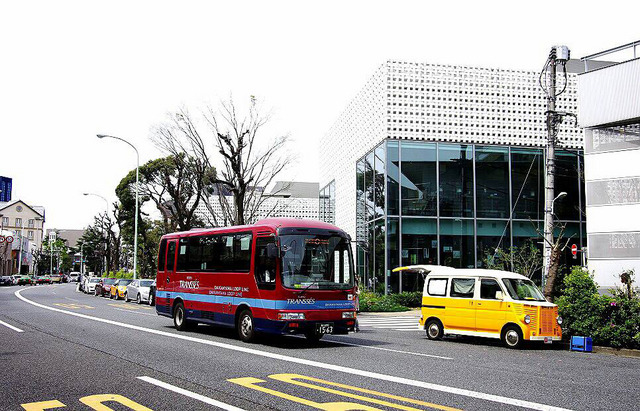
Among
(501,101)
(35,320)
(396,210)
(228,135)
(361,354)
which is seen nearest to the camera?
(361,354)

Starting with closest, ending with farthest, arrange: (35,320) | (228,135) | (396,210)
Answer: (35,320) → (228,135) → (396,210)

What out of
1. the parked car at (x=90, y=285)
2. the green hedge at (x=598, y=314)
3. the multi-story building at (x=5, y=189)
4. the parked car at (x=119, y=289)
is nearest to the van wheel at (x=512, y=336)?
the green hedge at (x=598, y=314)

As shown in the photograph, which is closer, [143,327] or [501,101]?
[143,327]

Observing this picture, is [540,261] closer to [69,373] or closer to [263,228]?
[263,228]

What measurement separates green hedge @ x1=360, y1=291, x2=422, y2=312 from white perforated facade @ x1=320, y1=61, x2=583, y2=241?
374 inches

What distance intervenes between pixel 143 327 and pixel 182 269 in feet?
6.97

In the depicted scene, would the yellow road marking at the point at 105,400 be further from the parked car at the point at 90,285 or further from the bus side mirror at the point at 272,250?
the parked car at the point at 90,285

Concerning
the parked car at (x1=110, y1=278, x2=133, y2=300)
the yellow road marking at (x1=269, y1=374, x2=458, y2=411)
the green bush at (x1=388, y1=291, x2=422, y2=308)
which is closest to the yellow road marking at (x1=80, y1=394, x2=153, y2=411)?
the yellow road marking at (x1=269, y1=374, x2=458, y2=411)

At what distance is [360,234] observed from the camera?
40.1m

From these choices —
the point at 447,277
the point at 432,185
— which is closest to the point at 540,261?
the point at 432,185

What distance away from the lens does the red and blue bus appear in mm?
13727

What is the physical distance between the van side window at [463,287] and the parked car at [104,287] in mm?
32870

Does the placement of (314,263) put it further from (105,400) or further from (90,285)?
(90,285)

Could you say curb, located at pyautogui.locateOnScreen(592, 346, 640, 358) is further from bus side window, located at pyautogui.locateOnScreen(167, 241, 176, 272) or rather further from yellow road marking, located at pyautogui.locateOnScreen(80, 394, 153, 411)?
bus side window, located at pyautogui.locateOnScreen(167, 241, 176, 272)
